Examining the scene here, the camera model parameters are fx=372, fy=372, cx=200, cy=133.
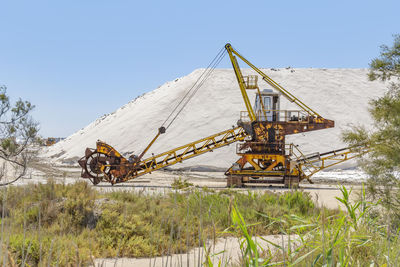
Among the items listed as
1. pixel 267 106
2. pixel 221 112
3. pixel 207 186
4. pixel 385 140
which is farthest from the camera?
pixel 221 112

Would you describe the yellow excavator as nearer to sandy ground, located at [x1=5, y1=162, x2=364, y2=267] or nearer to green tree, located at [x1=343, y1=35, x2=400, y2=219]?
sandy ground, located at [x1=5, y1=162, x2=364, y2=267]

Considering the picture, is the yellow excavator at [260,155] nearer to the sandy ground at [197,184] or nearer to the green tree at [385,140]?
the sandy ground at [197,184]

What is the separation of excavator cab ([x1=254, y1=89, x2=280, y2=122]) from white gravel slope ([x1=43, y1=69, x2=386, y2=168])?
54.4 ft

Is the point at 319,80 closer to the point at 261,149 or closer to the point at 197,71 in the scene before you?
the point at 197,71

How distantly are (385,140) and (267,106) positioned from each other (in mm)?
9851

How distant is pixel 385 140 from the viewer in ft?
31.3

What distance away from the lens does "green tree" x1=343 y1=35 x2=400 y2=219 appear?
9.06 m

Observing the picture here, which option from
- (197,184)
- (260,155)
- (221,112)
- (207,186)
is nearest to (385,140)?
(260,155)

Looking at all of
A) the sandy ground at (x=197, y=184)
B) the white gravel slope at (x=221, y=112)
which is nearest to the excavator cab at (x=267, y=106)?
the sandy ground at (x=197, y=184)

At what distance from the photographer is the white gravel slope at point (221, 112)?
4038cm

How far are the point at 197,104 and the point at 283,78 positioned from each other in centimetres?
1378

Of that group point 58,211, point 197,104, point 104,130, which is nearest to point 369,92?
point 197,104

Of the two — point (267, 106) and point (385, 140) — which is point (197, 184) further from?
point (385, 140)

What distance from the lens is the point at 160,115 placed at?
158 ft
